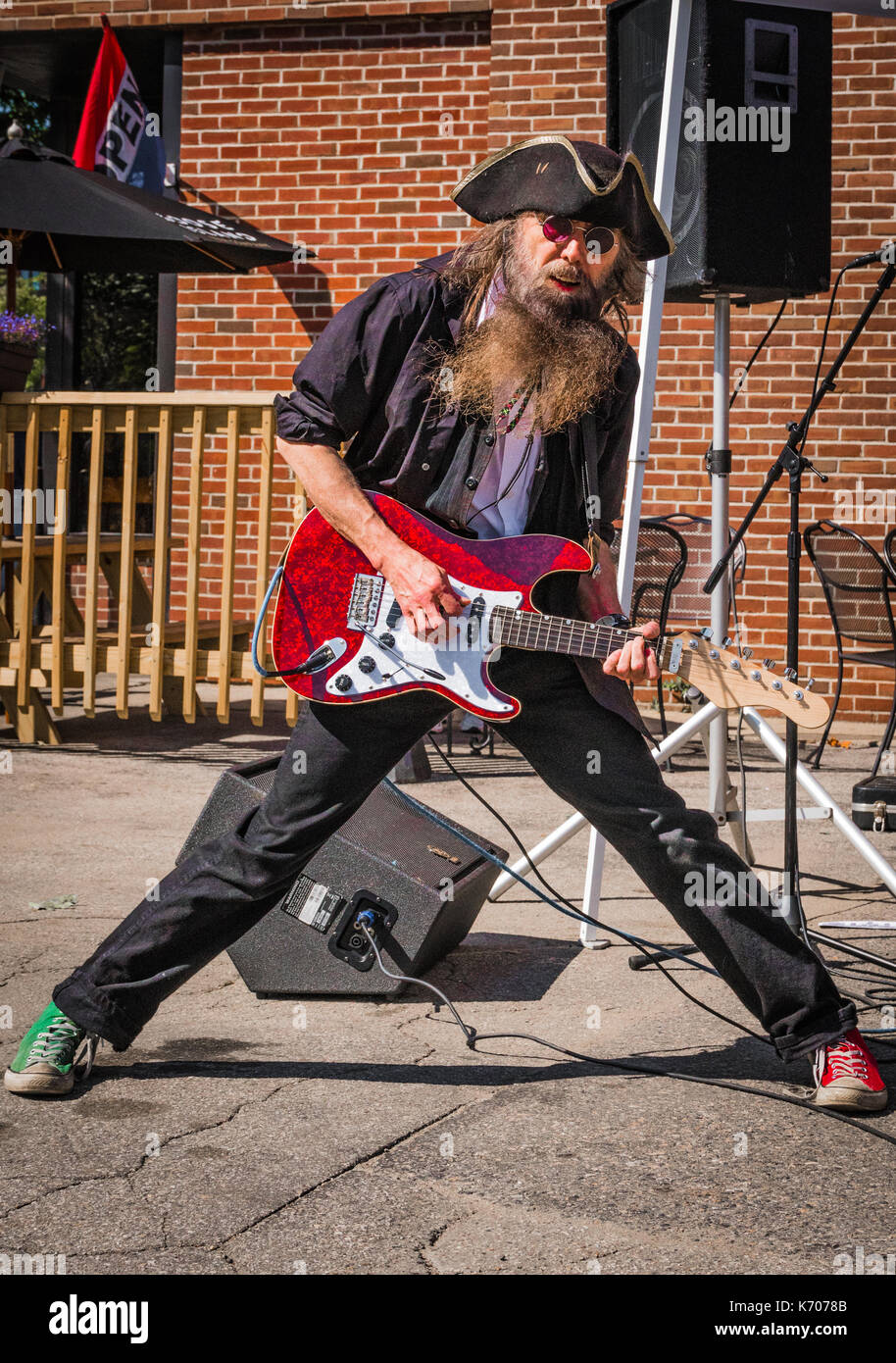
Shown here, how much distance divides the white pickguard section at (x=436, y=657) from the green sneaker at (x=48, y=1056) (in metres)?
0.97

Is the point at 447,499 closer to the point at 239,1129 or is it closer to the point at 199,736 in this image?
the point at 239,1129

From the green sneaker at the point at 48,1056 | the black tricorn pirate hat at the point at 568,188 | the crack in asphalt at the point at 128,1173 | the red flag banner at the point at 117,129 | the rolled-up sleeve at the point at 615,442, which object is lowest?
the crack in asphalt at the point at 128,1173

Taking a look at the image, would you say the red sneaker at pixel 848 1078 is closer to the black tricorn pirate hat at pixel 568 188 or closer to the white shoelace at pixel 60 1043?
the white shoelace at pixel 60 1043

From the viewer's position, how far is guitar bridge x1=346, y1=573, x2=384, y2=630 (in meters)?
3.31

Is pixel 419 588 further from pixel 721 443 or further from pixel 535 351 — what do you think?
pixel 721 443

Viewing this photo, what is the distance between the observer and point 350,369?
3236 mm

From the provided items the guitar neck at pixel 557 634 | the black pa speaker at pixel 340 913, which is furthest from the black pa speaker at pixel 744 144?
the black pa speaker at pixel 340 913

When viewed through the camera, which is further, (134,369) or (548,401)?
(134,369)

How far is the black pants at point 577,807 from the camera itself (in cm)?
322

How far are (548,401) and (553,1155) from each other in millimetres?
1630

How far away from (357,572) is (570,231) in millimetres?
883

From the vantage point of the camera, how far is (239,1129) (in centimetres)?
314
